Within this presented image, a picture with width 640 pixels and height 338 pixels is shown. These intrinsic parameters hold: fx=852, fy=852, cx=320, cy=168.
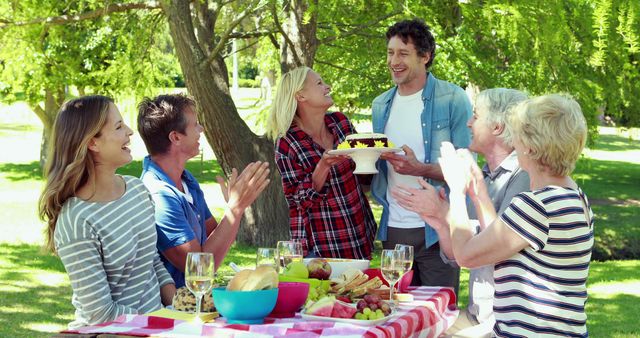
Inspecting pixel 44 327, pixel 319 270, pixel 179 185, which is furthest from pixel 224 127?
pixel 319 270

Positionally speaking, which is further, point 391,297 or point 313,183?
point 313,183

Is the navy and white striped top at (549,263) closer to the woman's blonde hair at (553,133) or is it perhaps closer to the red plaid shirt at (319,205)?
the woman's blonde hair at (553,133)

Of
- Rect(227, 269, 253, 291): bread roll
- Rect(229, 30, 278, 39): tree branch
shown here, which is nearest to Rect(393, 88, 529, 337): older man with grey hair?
Rect(227, 269, 253, 291): bread roll

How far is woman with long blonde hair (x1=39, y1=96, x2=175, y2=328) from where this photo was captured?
134 inches

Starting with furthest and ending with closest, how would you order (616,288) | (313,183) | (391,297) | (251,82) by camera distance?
(251,82)
(616,288)
(313,183)
(391,297)

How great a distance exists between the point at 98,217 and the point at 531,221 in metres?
1.72

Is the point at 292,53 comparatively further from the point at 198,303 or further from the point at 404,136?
the point at 198,303

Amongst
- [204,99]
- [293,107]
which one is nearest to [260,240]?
[204,99]

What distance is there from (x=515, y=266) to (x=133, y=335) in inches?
56.4

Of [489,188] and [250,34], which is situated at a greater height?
[250,34]

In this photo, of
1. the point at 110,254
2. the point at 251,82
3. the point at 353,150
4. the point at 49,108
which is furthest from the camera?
the point at 251,82

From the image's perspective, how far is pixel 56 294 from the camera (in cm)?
934

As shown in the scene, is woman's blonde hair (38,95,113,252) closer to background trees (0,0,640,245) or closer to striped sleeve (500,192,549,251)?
striped sleeve (500,192,549,251)

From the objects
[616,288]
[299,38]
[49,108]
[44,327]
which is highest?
[299,38]
